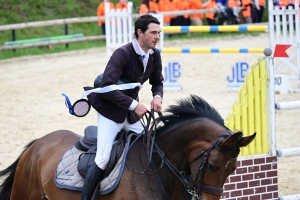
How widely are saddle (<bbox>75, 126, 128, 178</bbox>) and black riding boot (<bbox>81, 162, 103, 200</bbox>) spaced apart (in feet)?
0.25

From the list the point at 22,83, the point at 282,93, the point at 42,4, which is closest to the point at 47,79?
the point at 22,83

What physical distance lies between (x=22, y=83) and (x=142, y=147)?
33.9 ft

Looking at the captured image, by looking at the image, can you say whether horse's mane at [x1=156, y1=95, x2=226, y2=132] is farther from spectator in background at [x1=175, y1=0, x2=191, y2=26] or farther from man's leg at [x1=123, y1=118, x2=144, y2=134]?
spectator in background at [x1=175, y1=0, x2=191, y2=26]

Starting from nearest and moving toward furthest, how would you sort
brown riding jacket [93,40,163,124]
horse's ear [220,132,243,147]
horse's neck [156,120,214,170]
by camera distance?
horse's ear [220,132,243,147]
horse's neck [156,120,214,170]
brown riding jacket [93,40,163,124]

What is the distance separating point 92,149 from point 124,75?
75 cm

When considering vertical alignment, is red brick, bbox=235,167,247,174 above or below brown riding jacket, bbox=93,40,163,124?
below

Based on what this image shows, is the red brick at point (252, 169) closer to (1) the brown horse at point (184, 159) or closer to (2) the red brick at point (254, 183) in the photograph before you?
(2) the red brick at point (254, 183)

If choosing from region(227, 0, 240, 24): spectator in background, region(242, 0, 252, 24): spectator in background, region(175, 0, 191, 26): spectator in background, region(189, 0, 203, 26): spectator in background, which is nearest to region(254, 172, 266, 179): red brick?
region(175, 0, 191, 26): spectator in background

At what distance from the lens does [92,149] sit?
5492 mm

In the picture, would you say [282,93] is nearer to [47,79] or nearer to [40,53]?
[47,79]

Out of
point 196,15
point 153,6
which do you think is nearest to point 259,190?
point 153,6

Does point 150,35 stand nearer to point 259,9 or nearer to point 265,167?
point 265,167

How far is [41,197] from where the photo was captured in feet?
19.8

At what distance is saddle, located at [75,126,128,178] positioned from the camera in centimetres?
524
